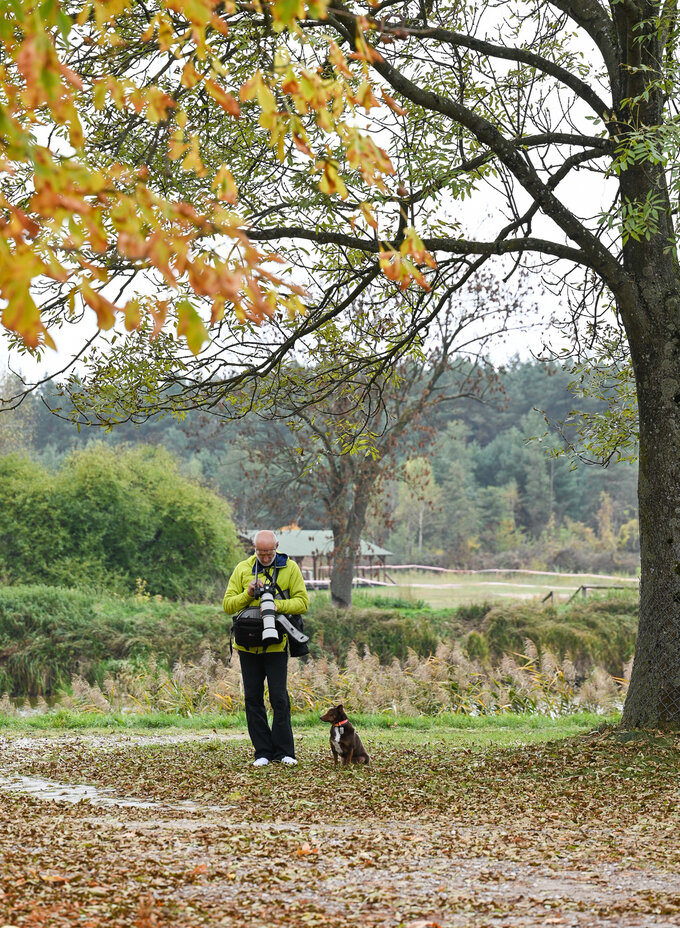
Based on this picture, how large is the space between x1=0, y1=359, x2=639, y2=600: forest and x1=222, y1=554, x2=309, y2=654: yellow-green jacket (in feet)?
6.23

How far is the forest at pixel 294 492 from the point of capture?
24.9 metres

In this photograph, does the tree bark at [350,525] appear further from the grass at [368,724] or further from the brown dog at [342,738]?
the brown dog at [342,738]

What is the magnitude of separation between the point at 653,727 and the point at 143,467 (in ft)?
73.7

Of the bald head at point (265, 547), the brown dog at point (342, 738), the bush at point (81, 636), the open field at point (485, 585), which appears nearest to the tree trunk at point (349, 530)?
the bush at point (81, 636)

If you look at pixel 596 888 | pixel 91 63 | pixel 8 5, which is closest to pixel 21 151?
pixel 8 5

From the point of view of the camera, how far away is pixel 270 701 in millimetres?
7477

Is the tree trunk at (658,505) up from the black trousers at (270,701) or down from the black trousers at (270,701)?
up

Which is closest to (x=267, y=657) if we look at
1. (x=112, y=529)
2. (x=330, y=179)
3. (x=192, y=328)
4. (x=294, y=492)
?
(x=330, y=179)

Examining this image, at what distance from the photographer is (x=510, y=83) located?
912cm

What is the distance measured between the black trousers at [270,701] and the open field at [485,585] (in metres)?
19.3

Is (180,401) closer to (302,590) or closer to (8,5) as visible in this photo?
(302,590)

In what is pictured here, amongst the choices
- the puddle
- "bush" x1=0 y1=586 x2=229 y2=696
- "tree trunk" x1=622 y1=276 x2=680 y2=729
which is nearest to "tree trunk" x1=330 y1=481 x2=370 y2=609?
"bush" x1=0 y1=586 x2=229 y2=696

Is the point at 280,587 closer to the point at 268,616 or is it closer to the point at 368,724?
the point at 268,616

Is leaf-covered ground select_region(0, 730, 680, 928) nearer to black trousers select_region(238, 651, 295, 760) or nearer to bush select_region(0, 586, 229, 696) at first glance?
black trousers select_region(238, 651, 295, 760)
